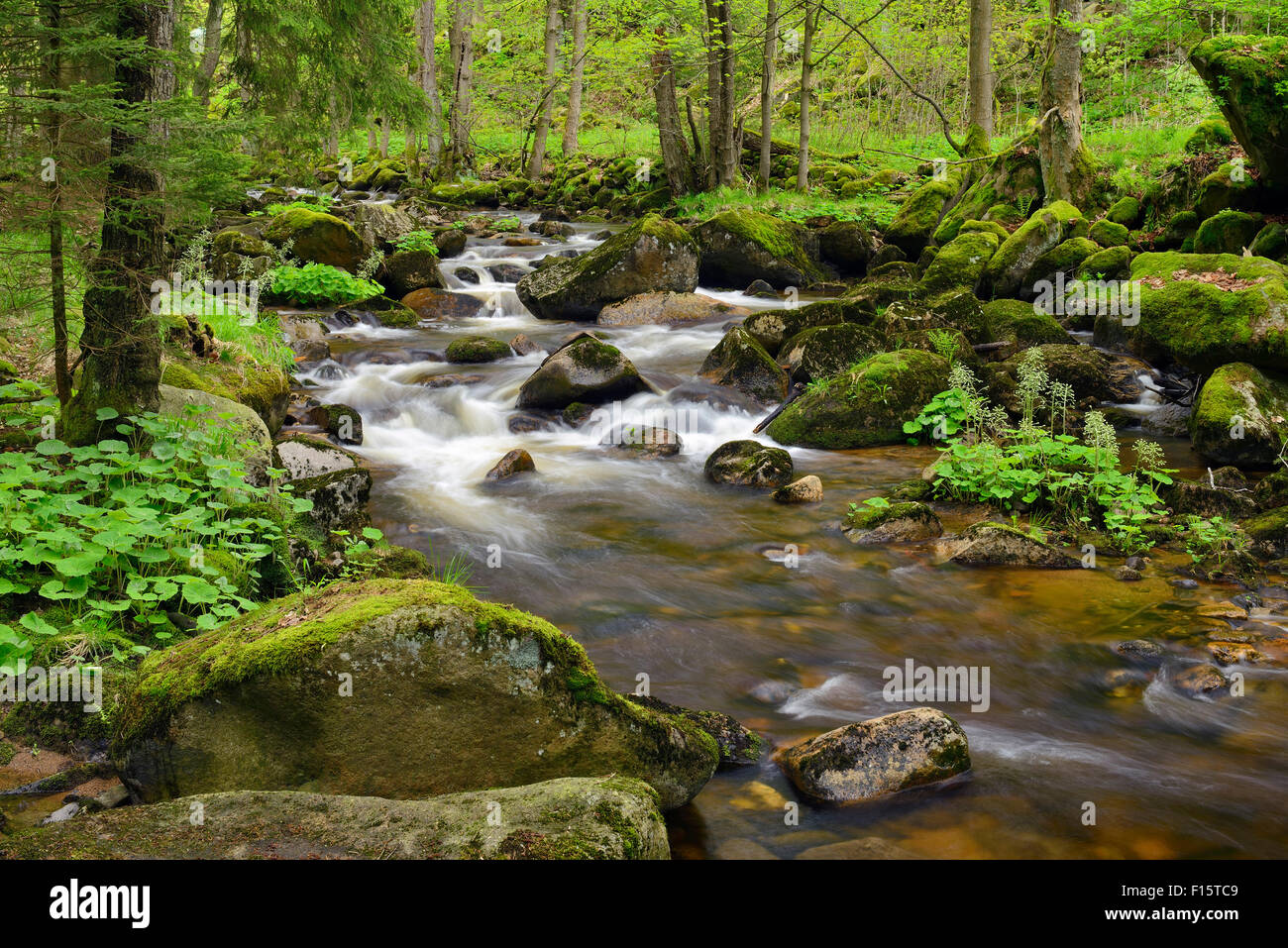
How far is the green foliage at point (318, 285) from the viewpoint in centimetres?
1413

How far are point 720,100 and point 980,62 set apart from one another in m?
5.88

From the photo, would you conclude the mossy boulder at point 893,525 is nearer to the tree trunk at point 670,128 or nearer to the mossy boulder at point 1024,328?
the mossy boulder at point 1024,328

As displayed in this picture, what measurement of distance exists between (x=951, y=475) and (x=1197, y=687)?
3.17 meters

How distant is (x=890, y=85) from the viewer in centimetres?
3447

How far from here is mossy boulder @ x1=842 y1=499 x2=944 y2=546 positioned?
24.7 feet

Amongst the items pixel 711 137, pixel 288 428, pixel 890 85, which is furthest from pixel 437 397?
pixel 890 85

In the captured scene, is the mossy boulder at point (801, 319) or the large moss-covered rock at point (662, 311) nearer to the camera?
the mossy boulder at point (801, 319)

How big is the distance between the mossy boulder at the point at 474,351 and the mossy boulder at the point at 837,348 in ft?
14.7

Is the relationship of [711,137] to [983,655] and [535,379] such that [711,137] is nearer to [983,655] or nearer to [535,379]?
[535,379]

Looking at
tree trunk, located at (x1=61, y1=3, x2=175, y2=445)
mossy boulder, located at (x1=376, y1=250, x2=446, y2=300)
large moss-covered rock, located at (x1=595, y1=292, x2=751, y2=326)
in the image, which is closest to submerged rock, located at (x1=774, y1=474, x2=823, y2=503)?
tree trunk, located at (x1=61, y1=3, x2=175, y2=445)

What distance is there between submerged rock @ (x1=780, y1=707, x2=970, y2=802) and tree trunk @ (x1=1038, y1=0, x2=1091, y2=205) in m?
14.1

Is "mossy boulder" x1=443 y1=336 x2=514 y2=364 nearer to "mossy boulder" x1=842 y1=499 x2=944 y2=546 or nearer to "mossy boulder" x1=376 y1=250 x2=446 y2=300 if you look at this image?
"mossy boulder" x1=376 y1=250 x2=446 y2=300

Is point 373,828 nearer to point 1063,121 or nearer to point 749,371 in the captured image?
point 749,371
